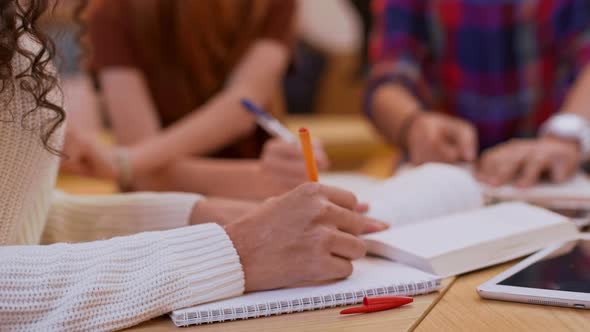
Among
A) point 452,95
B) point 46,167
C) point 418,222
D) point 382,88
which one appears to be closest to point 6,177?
point 46,167

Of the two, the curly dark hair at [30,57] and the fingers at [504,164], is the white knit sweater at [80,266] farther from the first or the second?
the fingers at [504,164]

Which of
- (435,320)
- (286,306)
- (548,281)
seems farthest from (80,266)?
(548,281)

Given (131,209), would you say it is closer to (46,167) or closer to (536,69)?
(46,167)

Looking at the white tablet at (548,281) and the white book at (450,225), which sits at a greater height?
the white book at (450,225)

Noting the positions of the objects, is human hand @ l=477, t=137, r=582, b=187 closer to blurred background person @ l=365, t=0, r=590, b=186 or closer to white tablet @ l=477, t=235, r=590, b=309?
blurred background person @ l=365, t=0, r=590, b=186

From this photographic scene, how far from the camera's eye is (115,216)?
0.81m

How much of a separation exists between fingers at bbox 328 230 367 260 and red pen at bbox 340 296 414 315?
6 centimetres

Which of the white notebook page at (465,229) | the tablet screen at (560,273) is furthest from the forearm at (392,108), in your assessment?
the tablet screen at (560,273)

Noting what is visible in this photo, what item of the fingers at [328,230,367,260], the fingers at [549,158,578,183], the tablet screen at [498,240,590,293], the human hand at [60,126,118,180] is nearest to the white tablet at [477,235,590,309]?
the tablet screen at [498,240,590,293]

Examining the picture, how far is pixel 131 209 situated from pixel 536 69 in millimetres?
956

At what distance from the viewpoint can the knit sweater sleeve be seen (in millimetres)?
564

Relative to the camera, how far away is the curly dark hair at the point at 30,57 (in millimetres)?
586

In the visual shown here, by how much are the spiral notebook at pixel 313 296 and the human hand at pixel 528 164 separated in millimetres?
512

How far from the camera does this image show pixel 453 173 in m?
0.87
